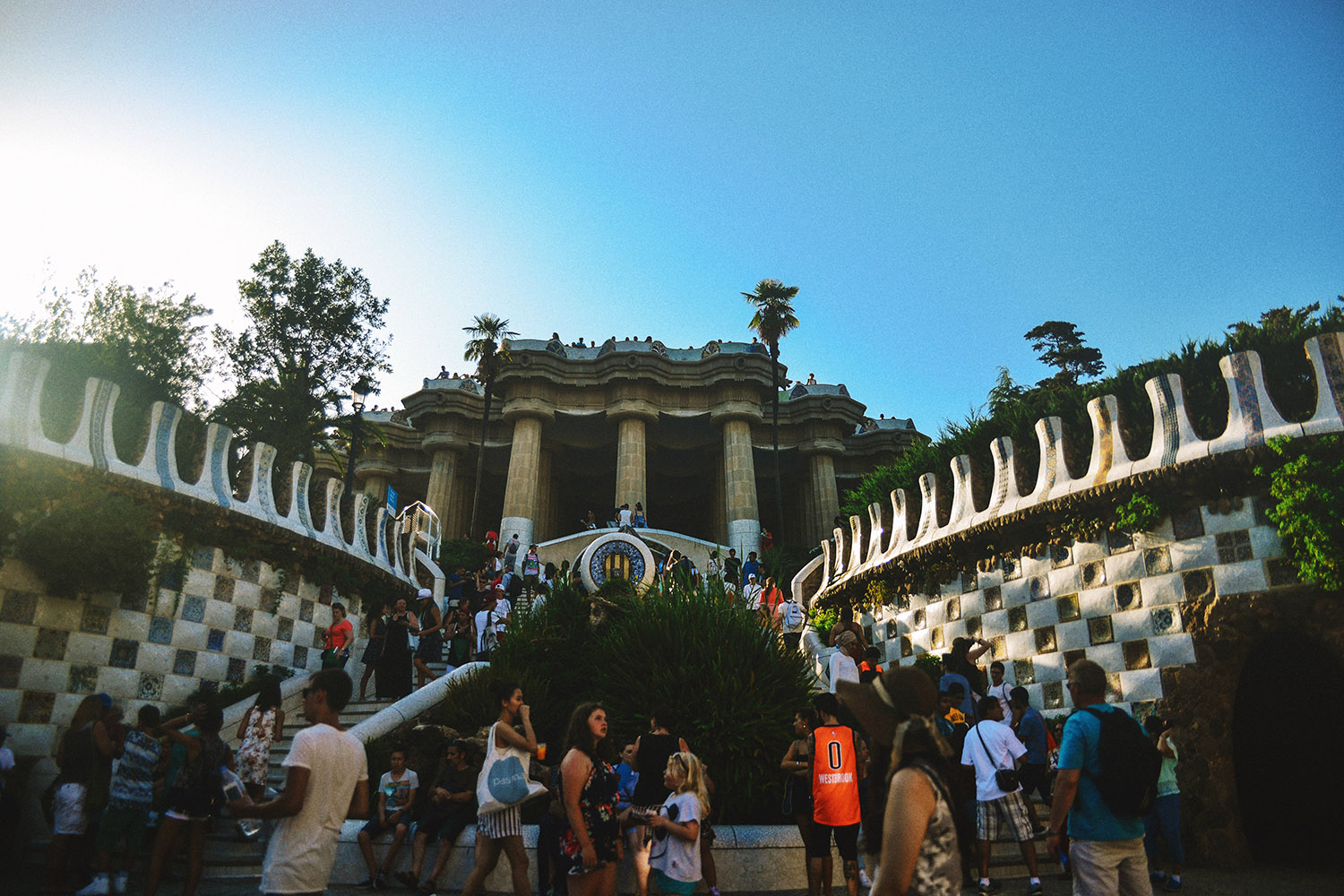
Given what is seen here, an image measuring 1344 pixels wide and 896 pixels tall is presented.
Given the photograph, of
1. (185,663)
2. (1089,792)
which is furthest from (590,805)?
(185,663)

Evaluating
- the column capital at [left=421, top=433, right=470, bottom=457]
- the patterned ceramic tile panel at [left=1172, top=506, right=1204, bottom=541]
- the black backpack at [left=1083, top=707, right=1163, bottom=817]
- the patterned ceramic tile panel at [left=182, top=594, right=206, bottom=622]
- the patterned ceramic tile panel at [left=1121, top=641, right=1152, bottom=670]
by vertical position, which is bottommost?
the black backpack at [left=1083, top=707, right=1163, bottom=817]

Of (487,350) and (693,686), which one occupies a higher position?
(487,350)

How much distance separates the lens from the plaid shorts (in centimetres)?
687

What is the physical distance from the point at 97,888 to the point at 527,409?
3230 centimetres

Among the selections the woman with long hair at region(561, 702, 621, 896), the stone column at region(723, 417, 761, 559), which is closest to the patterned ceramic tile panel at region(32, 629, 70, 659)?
the woman with long hair at region(561, 702, 621, 896)

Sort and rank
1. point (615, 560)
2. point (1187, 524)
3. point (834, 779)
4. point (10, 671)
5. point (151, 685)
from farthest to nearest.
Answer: point (615, 560)
point (151, 685)
point (1187, 524)
point (10, 671)
point (834, 779)

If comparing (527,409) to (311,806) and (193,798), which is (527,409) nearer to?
(193,798)

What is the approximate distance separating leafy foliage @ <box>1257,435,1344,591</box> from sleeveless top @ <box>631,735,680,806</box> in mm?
7620

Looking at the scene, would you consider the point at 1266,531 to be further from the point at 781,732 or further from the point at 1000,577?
the point at 781,732

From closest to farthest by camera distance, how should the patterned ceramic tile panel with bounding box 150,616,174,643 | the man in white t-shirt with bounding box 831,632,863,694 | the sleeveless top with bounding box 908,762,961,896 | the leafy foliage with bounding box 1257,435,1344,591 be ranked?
the sleeveless top with bounding box 908,762,961,896, the leafy foliage with bounding box 1257,435,1344,591, the man in white t-shirt with bounding box 831,632,863,694, the patterned ceramic tile panel with bounding box 150,616,174,643

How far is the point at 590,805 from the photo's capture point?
17.9ft

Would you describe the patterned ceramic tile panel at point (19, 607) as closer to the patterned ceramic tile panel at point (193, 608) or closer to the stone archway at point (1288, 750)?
the patterned ceramic tile panel at point (193, 608)

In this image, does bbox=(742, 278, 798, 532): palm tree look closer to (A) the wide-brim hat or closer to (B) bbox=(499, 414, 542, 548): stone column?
(B) bbox=(499, 414, 542, 548): stone column

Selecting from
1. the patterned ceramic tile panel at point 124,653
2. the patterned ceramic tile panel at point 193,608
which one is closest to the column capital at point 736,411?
the patterned ceramic tile panel at point 193,608
